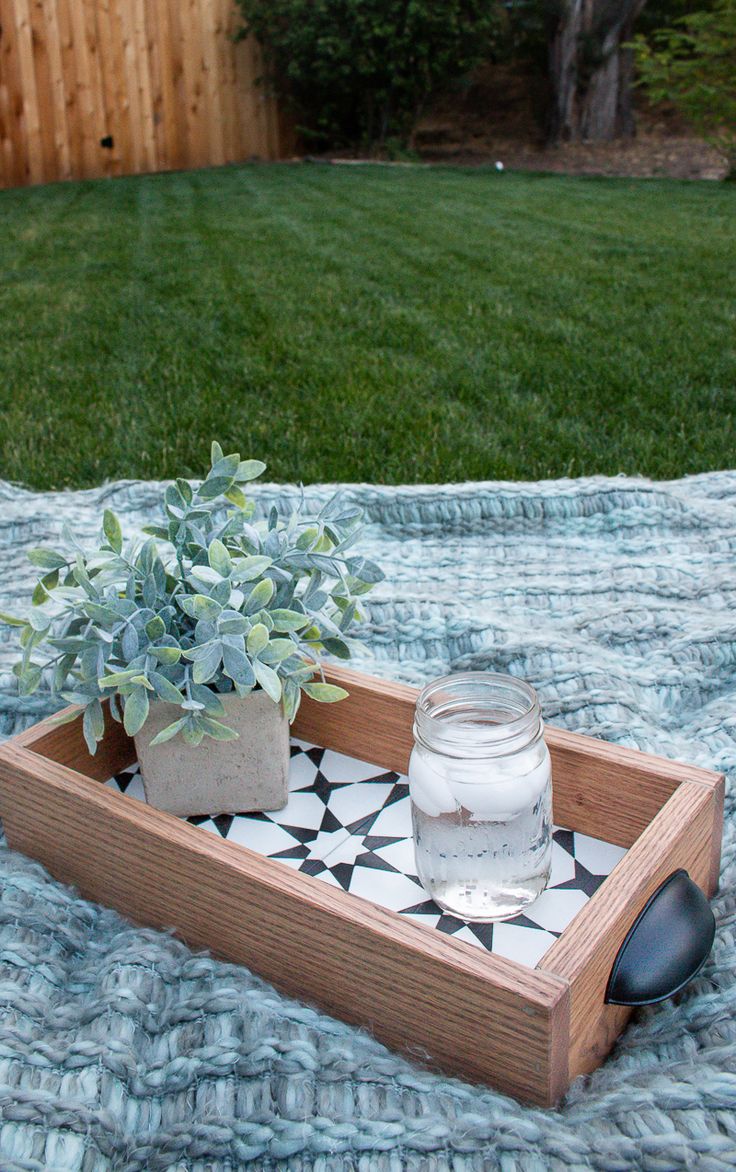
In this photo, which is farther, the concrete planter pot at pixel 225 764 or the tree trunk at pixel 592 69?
the tree trunk at pixel 592 69

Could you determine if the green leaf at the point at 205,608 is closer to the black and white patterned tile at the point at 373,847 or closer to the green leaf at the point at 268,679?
the green leaf at the point at 268,679

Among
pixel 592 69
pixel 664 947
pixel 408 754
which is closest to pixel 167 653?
pixel 408 754

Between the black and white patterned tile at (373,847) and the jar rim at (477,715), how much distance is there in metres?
0.11

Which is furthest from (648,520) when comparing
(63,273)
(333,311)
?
(63,273)

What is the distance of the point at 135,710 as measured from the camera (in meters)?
0.71

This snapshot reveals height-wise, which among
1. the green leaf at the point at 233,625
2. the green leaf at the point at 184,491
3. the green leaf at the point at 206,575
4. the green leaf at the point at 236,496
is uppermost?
the green leaf at the point at 184,491

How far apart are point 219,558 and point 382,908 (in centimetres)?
27

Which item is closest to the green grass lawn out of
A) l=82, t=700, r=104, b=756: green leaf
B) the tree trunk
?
l=82, t=700, r=104, b=756: green leaf

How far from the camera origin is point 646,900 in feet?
2.18

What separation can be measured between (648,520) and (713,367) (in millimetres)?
935

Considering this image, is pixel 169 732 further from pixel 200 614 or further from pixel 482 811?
pixel 482 811

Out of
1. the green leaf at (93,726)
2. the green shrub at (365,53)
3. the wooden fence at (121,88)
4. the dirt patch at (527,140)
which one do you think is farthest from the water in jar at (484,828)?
the green shrub at (365,53)

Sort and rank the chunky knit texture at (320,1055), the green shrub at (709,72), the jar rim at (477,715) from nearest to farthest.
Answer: the chunky knit texture at (320,1055)
the jar rim at (477,715)
the green shrub at (709,72)

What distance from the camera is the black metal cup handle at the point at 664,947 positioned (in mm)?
630
